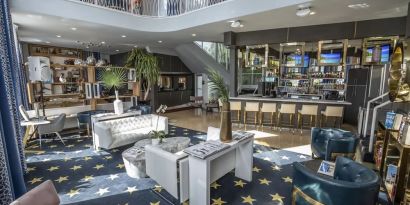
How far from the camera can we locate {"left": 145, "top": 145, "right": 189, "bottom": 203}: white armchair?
250 cm

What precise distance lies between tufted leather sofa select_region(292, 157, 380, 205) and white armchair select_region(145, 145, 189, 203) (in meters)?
1.30

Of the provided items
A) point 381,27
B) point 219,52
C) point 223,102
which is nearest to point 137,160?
point 223,102

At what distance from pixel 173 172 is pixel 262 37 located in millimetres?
5716

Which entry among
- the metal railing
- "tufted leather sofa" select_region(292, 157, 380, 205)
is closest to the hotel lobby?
"tufted leather sofa" select_region(292, 157, 380, 205)

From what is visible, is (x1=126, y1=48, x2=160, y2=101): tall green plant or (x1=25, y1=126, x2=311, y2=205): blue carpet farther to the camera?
(x1=126, y1=48, x2=160, y2=101): tall green plant

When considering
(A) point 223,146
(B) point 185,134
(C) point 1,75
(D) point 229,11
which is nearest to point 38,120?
(C) point 1,75

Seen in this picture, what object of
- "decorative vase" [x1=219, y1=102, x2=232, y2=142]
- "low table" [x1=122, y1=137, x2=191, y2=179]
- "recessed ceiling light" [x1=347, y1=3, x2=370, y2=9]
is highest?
"recessed ceiling light" [x1=347, y1=3, x2=370, y2=9]

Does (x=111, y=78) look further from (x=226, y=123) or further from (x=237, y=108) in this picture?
(x=226, y=123)

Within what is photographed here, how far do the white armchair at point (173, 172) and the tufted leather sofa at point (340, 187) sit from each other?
130 cm

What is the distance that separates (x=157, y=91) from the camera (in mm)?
10445

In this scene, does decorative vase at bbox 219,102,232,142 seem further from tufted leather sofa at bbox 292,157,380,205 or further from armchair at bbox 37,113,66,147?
armchair at bbox 37,113,66,147

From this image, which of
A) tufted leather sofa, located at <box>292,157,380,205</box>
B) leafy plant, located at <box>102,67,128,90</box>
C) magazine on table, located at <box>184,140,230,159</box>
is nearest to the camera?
tufted leather sofa, located at <box>292,157,380,205</box>

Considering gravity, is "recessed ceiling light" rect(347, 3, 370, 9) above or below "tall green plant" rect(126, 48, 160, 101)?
above

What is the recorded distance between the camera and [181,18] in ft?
20.7
